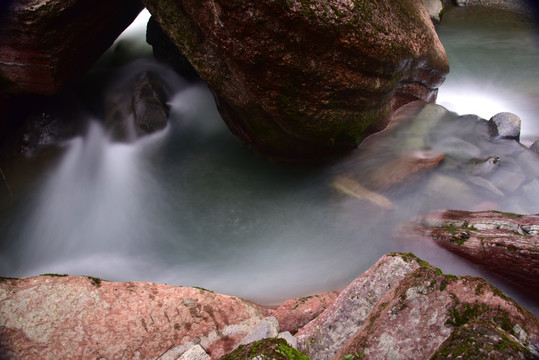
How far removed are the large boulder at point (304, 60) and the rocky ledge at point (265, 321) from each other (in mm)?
2521

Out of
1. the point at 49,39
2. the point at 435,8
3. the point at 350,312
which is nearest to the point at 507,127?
the point at 435,8

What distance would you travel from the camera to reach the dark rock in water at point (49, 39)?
495 centimetres

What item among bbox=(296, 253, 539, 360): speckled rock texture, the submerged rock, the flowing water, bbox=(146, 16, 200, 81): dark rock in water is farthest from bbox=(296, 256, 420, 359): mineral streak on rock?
the submerged rock

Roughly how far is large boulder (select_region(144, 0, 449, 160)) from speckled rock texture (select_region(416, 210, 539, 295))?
2068mm

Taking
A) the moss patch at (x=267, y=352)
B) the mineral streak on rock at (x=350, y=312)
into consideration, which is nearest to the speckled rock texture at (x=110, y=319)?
the mineral streak on rock at (x=350, y=312)

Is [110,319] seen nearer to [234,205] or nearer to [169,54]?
[234,205]

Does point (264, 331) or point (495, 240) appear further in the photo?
point (495, 240)

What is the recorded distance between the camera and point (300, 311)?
3.73 metres

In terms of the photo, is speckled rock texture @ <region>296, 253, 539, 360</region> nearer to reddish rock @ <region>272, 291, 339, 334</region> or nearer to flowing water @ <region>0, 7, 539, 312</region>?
reddish rock @ <region>272, 291, 339, 334</region>

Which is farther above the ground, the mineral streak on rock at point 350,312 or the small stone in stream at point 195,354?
the small stone in stream at point 195,354

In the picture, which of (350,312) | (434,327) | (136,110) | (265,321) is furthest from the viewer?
(136,110)

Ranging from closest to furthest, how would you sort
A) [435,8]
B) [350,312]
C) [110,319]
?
1. [350,312]
2. [110,319]
3. [435,8]

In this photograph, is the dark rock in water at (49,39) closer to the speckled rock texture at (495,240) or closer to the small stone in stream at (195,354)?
the small stone in stream at (195,354)

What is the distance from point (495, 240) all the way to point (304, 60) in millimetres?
3330
